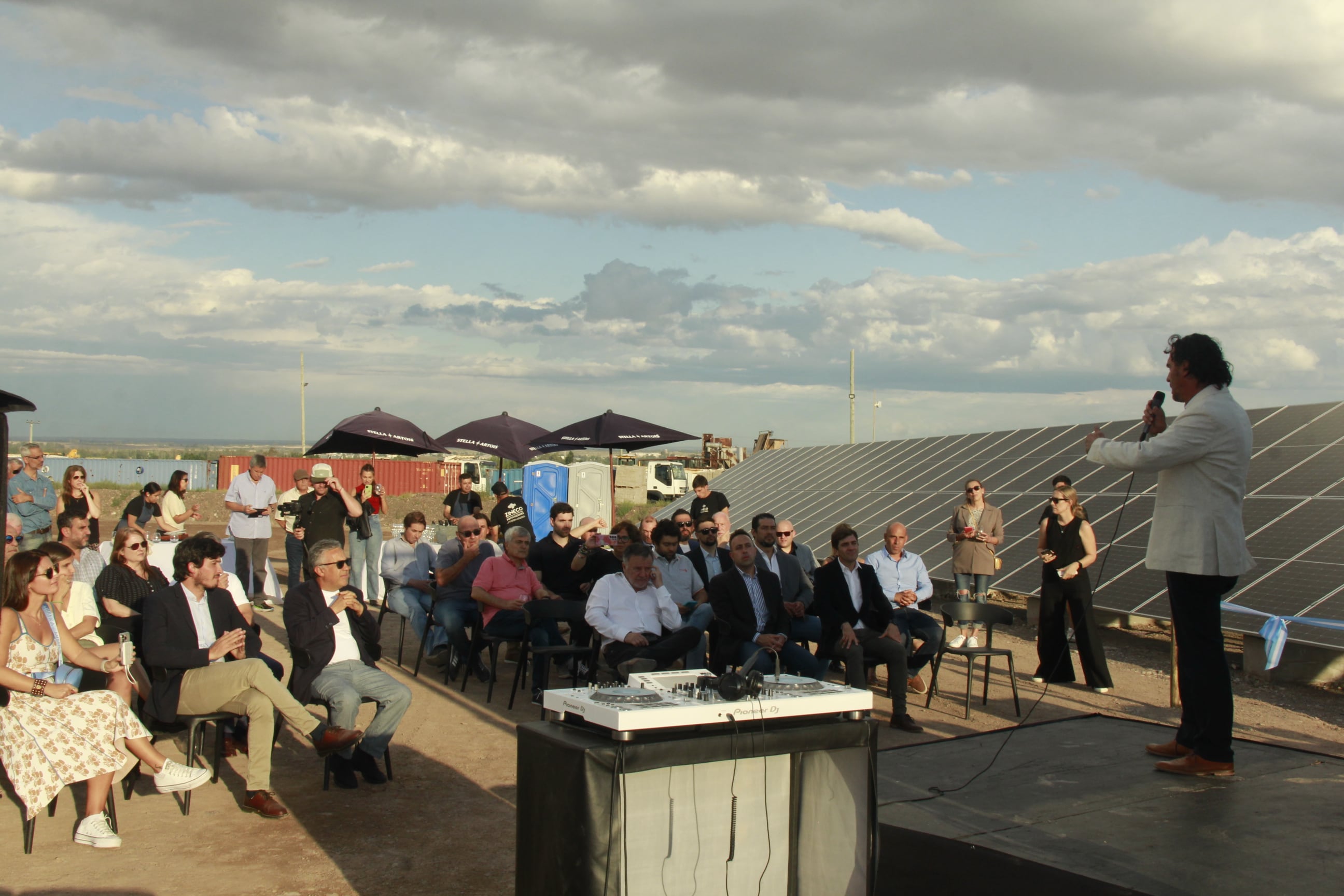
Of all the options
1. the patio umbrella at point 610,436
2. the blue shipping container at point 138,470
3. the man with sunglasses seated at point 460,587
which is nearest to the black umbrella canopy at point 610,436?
the patio umbrella at point 610,436

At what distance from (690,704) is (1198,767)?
2.18 m

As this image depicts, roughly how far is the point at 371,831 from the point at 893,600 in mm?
4567

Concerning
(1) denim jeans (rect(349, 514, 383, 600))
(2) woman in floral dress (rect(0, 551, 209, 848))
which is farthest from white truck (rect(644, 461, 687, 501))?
(2) woman in floral dress (rect(0, 551, 209, 848))

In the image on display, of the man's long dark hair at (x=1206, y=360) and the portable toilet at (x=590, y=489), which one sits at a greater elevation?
the man's long dark hair at (x=1206, y=360)

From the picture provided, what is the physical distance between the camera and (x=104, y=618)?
22.5 ft

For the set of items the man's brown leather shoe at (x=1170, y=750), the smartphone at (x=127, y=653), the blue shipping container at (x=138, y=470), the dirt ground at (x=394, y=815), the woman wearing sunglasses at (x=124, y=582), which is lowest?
the blue shipping container at (x=138, y=470)

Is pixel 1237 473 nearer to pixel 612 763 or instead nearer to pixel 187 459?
pixel 612 763

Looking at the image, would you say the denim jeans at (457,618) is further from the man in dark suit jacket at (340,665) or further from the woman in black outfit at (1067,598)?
the woman in black outfit at (1067,598)

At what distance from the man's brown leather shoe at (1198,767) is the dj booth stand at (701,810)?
57.4 inches

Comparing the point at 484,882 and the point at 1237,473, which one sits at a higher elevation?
the point at 1237,473

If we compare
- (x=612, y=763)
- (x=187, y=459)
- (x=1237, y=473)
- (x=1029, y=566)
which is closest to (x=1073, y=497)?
(x=1029, y=566)

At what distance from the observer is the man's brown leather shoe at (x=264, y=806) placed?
522 cm

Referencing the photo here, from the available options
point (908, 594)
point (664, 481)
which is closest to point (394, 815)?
point (908, 594)

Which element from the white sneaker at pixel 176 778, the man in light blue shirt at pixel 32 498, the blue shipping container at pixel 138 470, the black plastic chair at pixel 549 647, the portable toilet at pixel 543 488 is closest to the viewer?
the white sneaker at pixel 176 778
